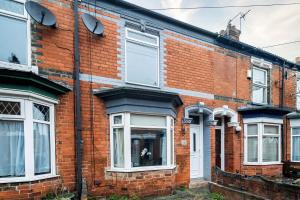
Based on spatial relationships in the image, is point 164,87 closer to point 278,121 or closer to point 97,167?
point 97,167

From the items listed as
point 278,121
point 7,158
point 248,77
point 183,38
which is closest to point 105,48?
point 183,38

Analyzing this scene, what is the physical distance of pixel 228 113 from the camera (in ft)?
32.4

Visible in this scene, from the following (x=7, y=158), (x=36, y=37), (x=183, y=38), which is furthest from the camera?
(x=183, y=38)

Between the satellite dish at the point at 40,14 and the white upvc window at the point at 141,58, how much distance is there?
7.77 ft

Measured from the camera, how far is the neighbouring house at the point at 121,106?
203 inches

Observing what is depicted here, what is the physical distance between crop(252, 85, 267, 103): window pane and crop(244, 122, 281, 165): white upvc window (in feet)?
4.46

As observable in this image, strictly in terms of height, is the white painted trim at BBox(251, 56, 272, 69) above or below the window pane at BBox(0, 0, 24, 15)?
below

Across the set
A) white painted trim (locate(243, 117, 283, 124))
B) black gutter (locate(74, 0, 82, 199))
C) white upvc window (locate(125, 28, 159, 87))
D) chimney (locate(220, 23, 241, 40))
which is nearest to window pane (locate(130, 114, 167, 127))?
white upvc window (locate(125, 28, 159, 87))

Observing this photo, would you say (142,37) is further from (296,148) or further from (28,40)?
(296,148)

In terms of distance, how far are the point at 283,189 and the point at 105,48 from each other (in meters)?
6.43

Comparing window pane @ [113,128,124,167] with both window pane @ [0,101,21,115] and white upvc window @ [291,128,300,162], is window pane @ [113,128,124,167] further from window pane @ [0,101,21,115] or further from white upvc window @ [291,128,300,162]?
white upvc window @ [291,128,300,162]

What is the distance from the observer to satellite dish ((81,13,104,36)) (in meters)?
6.31

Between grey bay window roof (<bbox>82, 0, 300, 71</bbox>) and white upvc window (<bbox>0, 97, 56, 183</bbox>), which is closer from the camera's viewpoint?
white upvc window (<bbox>0, 97, 56, 183</bbox>)

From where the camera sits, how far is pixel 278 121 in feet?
35.1
